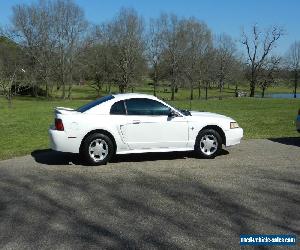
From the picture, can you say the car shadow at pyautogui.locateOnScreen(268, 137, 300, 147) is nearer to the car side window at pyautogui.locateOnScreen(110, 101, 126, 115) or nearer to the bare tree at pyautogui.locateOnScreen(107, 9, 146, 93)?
the car side window at pyautogui.locateOnScreen(110, 101, 126, 115)

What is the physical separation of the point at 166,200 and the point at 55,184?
216cm

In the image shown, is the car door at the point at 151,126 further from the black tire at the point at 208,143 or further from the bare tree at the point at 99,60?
the bare tree at the point at 99,60

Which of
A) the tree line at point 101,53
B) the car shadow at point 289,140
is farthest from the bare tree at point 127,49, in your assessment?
the car shadow at point 289,140

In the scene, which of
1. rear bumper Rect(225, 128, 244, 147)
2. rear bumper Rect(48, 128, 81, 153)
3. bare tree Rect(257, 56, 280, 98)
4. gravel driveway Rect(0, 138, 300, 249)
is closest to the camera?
gravel driveway Rect(0, 138, 300, 249)

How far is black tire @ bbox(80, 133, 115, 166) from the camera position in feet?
29.5

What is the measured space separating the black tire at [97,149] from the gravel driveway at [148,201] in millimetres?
199

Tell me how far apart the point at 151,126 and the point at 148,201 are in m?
3.12

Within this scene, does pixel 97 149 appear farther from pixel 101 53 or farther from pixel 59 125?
pixel 101 53

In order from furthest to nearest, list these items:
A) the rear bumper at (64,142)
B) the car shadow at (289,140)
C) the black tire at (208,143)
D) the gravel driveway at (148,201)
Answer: the car shadow at (289,140), the black tire at (208,143), the rear bumper at (64,142), the gravel driveway at (148,201)

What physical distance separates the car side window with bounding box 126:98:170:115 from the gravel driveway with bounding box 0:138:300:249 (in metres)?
1.07

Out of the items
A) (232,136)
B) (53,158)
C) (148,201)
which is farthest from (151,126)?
(148,201)

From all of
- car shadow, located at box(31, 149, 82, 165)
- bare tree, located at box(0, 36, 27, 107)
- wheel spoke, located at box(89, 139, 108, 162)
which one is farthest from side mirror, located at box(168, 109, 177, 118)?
bare tree, located at box(0, 36, 27, 107)

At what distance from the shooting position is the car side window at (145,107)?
938cm

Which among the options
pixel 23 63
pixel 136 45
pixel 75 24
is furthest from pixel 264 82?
pixel 23 63
